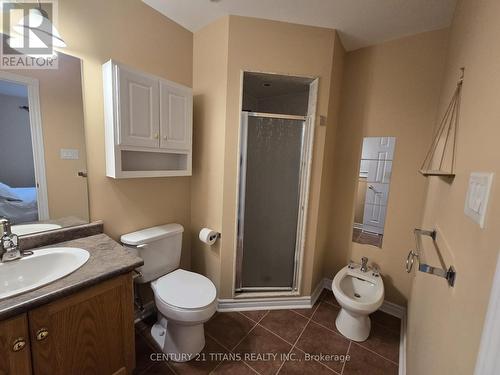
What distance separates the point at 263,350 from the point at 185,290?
736 millimetres

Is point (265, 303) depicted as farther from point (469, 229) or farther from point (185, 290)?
point (469, 229)

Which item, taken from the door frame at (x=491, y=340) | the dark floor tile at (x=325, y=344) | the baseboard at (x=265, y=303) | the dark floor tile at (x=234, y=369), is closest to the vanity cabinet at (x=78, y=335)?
the dark floor tile at (x=234, y=369)

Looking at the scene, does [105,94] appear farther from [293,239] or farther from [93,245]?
[293,239]

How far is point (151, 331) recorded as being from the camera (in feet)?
5.53

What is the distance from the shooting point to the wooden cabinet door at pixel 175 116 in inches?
61.8

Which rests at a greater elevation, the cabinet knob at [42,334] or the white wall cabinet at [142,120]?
the white wall cabinet at [142,120]

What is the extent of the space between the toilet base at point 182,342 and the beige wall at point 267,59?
696 millimetres

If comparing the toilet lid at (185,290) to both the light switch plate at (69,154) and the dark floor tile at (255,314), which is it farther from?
the light switch plate at (69,154)

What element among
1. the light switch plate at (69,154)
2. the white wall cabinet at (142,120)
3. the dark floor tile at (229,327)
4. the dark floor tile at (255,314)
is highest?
the white wall cabinet at (142,120)

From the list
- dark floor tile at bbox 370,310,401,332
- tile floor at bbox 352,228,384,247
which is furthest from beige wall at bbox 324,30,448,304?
dark floor tile at bbox 370,310,401,332

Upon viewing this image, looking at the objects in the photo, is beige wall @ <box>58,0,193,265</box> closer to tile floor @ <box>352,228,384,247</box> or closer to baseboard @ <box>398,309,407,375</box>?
tile floor @ <box>352,228,384,247</box>

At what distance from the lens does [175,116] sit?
5.39 feet

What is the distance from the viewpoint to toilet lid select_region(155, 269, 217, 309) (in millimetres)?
1397

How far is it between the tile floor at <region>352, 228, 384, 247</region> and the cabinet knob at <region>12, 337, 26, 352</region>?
7.70ft
